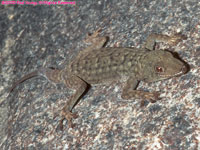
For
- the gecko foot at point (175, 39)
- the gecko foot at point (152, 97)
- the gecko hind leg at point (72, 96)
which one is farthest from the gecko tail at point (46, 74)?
the gecko foot at point (175, 39)

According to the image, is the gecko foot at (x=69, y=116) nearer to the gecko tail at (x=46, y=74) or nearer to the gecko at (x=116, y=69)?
the gecko at (x=116, y=69)

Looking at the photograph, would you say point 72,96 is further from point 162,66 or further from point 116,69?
point 162,66

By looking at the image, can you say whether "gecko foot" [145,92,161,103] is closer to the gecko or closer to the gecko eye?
the gecko

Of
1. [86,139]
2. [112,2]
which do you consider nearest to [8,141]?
[86,139]

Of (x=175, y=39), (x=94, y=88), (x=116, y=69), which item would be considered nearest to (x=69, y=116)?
(x=94, y=88)

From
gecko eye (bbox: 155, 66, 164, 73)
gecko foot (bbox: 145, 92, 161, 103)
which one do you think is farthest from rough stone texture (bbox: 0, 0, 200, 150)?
gecko eye (bbox: 155, 66, 164, 73)

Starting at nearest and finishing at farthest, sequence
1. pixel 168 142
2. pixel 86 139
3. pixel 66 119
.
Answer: pixel 168 142
pixel 86 139
pixel 66 119

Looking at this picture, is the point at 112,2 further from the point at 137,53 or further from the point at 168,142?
the point at 168,142
